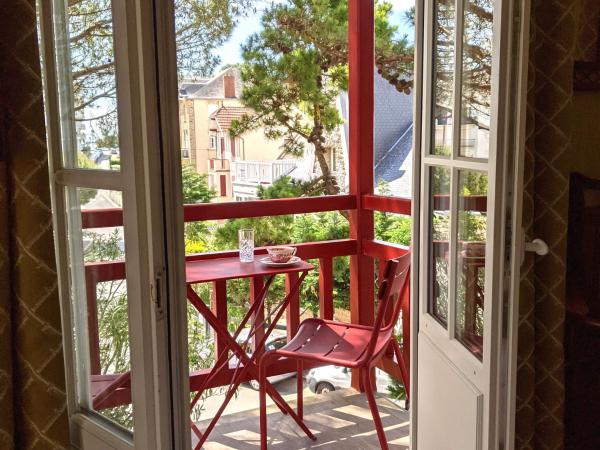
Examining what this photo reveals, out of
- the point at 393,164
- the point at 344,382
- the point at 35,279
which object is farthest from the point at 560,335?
the point at 393,164

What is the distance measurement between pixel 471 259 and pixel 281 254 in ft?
4.65

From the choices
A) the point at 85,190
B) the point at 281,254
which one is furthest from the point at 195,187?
the point at 85,190

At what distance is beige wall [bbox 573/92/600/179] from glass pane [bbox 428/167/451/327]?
1.98 ft

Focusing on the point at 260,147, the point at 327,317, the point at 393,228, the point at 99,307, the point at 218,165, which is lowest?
the point at 327,317

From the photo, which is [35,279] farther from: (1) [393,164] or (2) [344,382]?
(1) [393,164]

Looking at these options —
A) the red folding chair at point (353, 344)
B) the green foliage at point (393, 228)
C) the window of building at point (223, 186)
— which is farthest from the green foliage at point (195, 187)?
the red folding chair at point (353, 344)

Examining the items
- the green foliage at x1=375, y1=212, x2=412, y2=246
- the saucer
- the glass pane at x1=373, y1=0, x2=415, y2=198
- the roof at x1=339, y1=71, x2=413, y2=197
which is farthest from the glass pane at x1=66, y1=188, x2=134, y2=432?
the roof at x1=339, y1=71, x2=413, y2=197

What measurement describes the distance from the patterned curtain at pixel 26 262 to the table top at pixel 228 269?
128 cm

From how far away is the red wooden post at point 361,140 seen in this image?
11.9ft

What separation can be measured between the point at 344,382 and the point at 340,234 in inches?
63.1

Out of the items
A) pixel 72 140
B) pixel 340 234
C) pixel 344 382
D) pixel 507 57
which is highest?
pixel 507 57

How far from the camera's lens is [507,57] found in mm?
1451

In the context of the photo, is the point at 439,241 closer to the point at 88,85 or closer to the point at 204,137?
the point at 88,85

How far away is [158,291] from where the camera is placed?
1473mm
